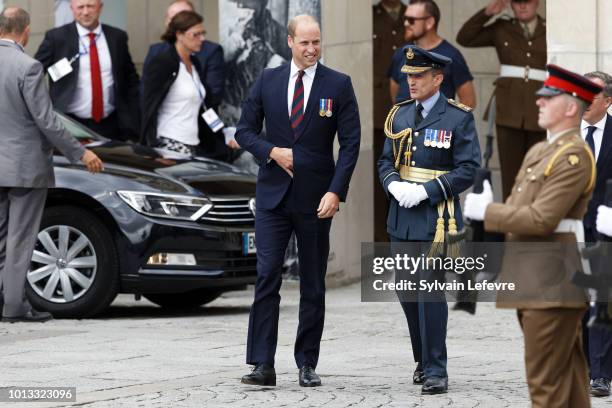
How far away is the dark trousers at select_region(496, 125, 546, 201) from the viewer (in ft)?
49.7

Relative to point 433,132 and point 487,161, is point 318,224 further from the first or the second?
point 487,161

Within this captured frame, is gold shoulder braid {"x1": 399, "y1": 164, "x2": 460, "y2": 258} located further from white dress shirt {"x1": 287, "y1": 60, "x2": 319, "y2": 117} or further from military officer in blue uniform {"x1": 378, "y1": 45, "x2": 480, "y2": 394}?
white dress shirt {"x1": 287, "y1": 60, "x2": 319, "y2": 117}

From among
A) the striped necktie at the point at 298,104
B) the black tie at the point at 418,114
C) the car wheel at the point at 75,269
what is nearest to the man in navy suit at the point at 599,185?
the black tie at the point at 418,114

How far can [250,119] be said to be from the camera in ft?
30.7

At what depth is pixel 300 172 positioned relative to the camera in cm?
919

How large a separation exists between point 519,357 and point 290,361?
1.41m

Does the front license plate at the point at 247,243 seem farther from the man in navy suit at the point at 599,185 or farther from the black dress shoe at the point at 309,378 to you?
the man in navy suit at the point at 599,185

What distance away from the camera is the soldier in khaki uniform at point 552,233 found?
6625mm

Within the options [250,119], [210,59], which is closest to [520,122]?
[210,59]

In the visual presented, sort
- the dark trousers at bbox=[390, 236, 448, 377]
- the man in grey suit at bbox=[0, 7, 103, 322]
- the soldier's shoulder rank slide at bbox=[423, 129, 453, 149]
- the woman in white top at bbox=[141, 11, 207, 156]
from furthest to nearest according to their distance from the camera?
the woman in white top at bbox=[141, 11, 207, 156] < the man in grey suit at bbox=[0, 7, 103, 322] < the soldier's shoulder rank slide at bbox=[423, 129, 453, 149] < the dark trousers at bbox=[390, 236, 448, 377]

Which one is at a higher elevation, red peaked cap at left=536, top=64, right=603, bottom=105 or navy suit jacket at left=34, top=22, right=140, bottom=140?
navy suit jacket at left=34, top=22, right=140, bottom=140

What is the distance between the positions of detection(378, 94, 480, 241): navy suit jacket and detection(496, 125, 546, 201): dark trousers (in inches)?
239

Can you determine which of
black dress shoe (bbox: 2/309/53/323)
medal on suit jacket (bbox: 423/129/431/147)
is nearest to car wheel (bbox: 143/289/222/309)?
black dress shoe (bbox: 2/309/53/323)

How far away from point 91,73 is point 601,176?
6714 millimetres
